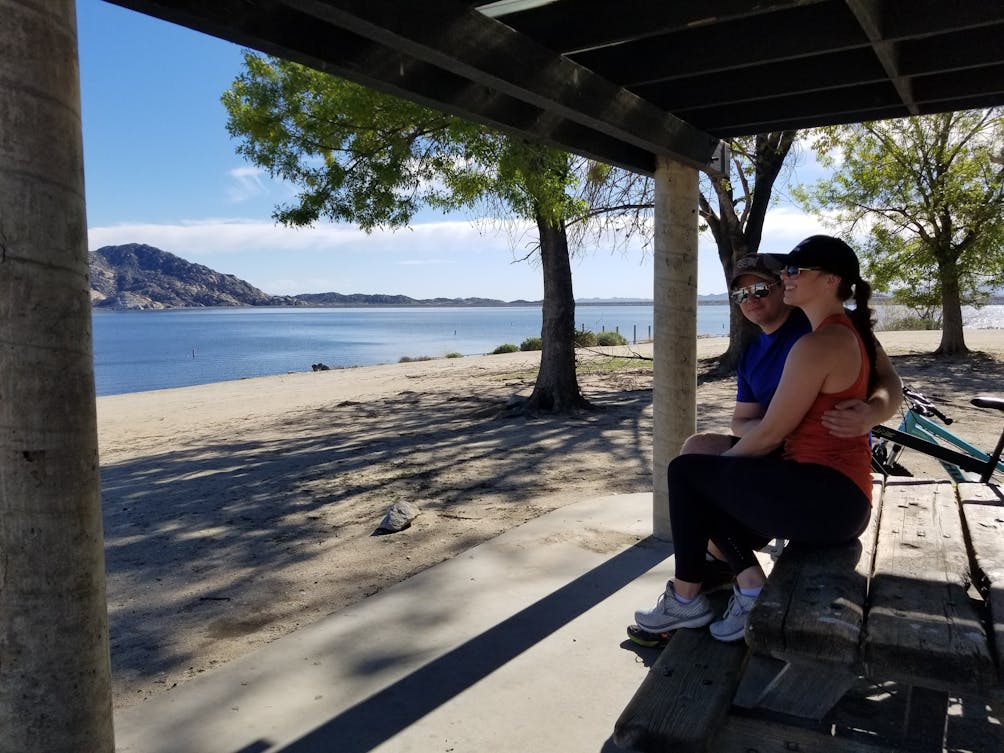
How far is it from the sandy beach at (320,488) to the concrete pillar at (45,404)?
69.7 inches

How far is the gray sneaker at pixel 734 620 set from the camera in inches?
104

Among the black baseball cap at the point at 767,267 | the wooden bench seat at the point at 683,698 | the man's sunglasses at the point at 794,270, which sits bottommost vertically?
the wooden bench seat at the point at 683,698

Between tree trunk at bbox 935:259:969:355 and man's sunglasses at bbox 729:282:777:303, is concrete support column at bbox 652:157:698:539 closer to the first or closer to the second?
man's sunglasses at bbox 729:282:777:303

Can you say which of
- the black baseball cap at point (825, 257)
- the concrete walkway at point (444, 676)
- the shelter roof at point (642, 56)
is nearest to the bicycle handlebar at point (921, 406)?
the shelter roof at point (642, 56)

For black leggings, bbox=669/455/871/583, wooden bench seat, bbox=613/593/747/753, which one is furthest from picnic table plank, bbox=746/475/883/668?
wooden bench seat, bbox=613/593/747/753

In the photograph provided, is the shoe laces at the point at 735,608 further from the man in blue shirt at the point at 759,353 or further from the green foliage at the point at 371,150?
the green foliage at the point at 371,150

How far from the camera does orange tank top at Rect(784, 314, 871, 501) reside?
2658 millimetres

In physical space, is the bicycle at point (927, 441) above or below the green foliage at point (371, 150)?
below

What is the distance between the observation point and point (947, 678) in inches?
71.3

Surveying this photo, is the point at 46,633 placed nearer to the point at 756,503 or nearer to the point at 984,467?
the point at 756,503

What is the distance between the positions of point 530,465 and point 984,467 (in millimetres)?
5072

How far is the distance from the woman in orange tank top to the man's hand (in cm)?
4

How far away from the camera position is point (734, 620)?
274 cm

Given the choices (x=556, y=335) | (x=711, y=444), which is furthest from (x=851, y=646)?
(x=556, y=335)
